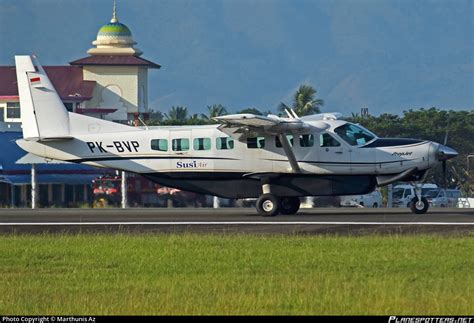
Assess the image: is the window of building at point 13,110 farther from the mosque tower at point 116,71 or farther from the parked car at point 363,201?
the parked car at point 363,201

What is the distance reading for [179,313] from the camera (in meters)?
16.1

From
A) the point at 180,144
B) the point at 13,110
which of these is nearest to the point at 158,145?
the point at 180,144

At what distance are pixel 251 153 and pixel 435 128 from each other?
61.7 meters

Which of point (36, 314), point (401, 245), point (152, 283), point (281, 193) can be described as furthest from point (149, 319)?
point (281, 193)

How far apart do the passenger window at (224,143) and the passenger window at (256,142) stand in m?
0.48

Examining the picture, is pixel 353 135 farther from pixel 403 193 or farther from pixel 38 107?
pixel 403 193

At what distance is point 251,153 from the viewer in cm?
3575

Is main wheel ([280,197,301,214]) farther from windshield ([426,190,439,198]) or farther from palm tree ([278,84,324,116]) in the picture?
palm tree ([278,84,324,116])

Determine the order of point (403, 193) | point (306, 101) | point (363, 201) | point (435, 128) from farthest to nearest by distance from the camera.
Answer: point (306, 101) < point (435, 128) < point (403, 193) < point (363, 201)

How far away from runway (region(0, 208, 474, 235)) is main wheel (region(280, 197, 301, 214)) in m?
0.26

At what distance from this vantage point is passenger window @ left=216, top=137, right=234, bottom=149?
3591 cm

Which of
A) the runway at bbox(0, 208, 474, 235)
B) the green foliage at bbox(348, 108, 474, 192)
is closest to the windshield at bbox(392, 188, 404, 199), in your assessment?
the green foliage at bbox(348, 108, 474, 192)

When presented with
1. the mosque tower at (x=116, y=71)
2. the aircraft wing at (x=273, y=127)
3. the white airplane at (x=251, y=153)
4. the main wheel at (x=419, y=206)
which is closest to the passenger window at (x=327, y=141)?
the white airplane at (x=251, y=153)

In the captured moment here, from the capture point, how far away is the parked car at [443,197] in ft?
196
